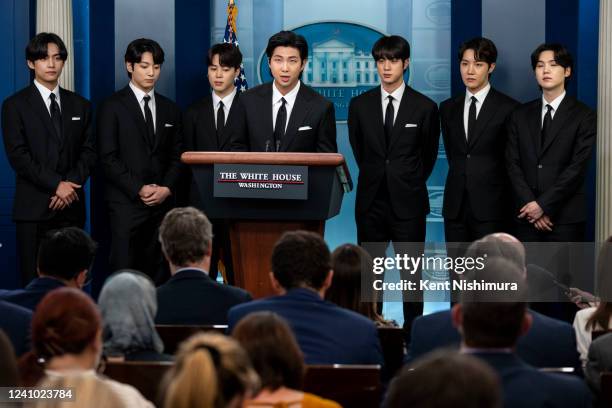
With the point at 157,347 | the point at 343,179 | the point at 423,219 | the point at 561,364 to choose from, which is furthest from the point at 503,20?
the point at 157,347

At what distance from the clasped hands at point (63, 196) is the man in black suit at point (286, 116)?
1.21m

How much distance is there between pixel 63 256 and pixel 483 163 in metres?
3.28

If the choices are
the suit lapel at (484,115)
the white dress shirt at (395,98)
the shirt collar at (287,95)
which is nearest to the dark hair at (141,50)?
the shirt collar at (287,95)

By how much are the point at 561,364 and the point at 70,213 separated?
3973mm

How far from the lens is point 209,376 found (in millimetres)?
1900

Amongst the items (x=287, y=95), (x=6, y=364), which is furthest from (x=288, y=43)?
(x=6, y=364)

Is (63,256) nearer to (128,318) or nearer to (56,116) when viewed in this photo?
(128,318)

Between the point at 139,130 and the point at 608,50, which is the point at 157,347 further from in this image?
the point at 608,50

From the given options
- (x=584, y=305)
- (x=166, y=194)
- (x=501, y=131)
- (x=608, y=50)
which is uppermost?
(x=608, y=50)

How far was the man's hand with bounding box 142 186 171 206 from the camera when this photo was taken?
253 inches

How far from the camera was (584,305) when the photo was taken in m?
5.00

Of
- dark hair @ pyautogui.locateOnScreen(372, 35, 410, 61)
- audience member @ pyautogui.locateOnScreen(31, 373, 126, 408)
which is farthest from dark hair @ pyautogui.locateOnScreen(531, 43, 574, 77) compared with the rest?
audience member @ pyautogui.locateOnScreen(31, 373, 126, 408)

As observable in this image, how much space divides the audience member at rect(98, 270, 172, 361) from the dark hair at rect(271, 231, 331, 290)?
49cm

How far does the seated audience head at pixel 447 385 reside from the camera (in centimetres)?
166
